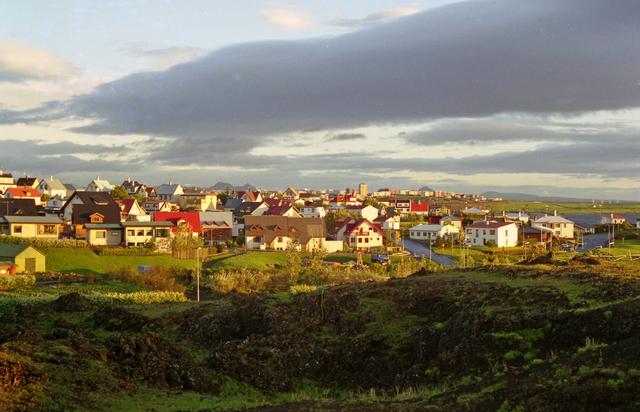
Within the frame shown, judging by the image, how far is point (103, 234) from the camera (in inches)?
2164

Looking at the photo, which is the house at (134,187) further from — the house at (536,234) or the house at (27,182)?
the house at (536,234)

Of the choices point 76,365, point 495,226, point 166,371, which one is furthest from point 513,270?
point 495,226

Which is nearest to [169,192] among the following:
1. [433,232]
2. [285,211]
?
[285,211]

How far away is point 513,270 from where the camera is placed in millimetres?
26359

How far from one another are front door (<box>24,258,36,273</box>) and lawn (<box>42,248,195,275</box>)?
6.14ft

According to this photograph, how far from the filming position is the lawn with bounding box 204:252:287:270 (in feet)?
153

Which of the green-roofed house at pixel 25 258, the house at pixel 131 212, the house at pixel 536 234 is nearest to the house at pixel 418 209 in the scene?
the house at pixel 536 234

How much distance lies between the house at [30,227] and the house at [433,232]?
4136 centimetres

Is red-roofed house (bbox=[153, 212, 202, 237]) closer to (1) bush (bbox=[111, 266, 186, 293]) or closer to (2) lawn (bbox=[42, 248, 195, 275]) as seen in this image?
(2) lawn (bbox=[42, 248, 195, 275])

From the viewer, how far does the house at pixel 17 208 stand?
187 ft

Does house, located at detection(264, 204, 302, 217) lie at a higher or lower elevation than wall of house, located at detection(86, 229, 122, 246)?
higher

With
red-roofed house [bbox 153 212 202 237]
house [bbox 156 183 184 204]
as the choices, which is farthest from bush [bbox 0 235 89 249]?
house [bbox 156 183 184 204]

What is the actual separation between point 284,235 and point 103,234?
61.5 feet

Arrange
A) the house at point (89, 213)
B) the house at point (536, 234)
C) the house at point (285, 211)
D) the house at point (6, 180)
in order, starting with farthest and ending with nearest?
the house at point (6, 180) < the house at point (285, 211) < the house at point (536, 234) < the house at point (89, 213)
